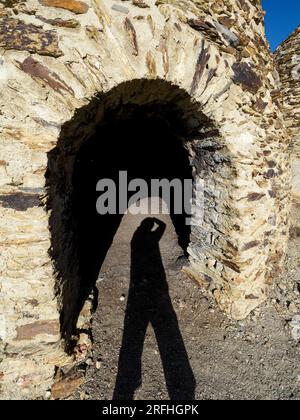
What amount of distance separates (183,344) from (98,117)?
232cm

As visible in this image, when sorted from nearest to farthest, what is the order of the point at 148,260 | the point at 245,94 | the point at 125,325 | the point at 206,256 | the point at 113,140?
the point at 245,94, the point at 125,325, the point at 206,256, the point at 148,260, the point at 113,140

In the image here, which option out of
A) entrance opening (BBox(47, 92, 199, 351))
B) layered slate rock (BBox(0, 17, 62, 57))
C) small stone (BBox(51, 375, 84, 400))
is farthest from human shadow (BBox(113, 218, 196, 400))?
layered slate rock (BBox(0, 17, 62, 57))

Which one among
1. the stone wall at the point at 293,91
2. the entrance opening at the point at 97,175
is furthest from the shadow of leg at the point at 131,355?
the stone wall at the point at 293,91

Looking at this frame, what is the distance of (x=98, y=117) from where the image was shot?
2.39 m

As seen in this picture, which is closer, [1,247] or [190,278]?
[1,247]

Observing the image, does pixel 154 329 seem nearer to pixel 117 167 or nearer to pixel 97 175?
pixel 97 175

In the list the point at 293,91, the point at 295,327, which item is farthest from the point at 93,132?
the point at 293,91

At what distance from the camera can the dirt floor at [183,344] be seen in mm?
2240

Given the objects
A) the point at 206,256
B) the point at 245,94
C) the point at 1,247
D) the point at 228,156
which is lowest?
the point at 206,256

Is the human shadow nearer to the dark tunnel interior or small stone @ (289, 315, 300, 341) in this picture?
the dark tunnel interior

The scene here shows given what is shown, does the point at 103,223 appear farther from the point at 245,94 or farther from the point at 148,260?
the point at 245,94

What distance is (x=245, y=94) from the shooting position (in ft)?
8.02

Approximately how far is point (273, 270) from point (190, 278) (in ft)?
3.40
